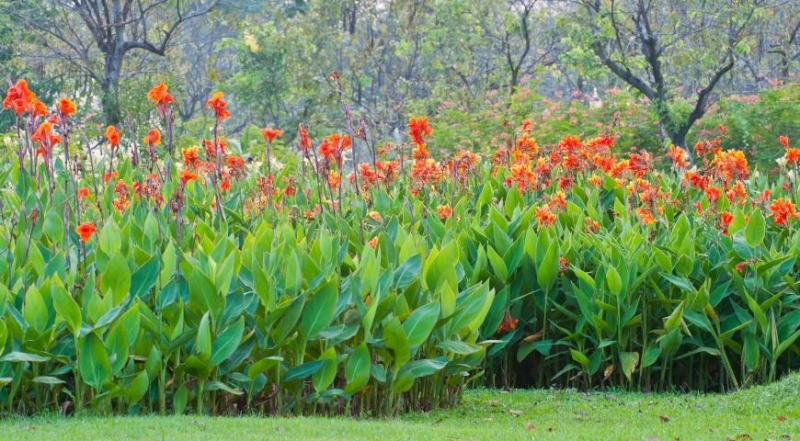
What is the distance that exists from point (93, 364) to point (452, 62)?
19524mm

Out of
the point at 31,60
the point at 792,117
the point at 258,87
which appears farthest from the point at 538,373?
the point at 31,60

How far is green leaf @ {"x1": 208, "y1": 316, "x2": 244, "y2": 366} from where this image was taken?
4.71 meters

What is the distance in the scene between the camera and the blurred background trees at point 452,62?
16438mm

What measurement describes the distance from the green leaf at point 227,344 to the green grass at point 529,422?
280mm

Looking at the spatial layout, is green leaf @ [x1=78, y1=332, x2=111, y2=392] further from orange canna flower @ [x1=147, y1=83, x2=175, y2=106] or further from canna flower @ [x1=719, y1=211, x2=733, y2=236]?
canna flower @ [x1=719, y1=211, x2=733, y2=236]

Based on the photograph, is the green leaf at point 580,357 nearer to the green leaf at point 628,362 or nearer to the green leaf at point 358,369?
the green leaf at point 628,362

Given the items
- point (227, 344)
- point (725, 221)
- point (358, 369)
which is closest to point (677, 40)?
point (725, 221)

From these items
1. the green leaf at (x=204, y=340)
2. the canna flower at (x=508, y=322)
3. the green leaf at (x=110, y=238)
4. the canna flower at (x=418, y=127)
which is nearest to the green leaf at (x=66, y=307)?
the green leaf at (x=204, y=340)

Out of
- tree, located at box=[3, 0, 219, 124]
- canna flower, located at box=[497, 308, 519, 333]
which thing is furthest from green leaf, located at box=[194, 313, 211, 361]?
tree, located at box=[3, 0, 219, 124]

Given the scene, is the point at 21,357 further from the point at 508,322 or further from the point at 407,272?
the point at 508,322

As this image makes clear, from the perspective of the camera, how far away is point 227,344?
4.74 metres

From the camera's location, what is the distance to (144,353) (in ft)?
15.8

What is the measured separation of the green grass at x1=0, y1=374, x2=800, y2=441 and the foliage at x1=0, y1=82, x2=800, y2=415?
0.74 feet

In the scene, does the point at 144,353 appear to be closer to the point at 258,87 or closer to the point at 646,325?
the point at 646,325
